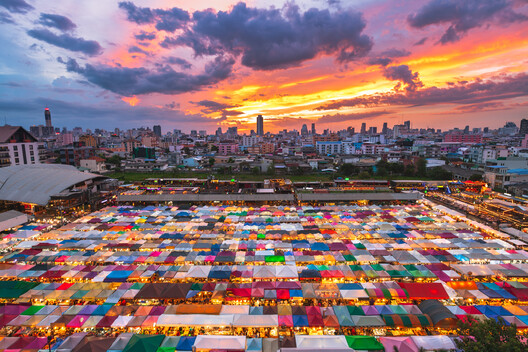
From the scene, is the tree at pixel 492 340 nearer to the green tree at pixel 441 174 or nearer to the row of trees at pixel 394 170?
the row of trees at pixel 394 170

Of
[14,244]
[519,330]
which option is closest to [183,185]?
[14,244]

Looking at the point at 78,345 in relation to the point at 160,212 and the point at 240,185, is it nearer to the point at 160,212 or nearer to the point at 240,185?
the point at 160,212

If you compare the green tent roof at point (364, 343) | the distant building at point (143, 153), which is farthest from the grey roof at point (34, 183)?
the distant building at point (143, 153)

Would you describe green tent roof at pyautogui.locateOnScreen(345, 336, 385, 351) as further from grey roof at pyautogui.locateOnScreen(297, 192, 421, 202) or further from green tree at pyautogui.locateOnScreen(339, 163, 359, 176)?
green tree at pyautogui.locateOnScreen(339, 163, 359, 176)

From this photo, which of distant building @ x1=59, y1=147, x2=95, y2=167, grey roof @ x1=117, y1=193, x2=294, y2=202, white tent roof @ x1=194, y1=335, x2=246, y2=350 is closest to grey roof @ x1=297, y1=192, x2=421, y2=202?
grey roof @ x1=117, y1=193, x2=294, y2=202

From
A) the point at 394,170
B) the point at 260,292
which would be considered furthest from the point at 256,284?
the point at 394,170

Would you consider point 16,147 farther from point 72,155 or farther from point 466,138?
point 466,138
